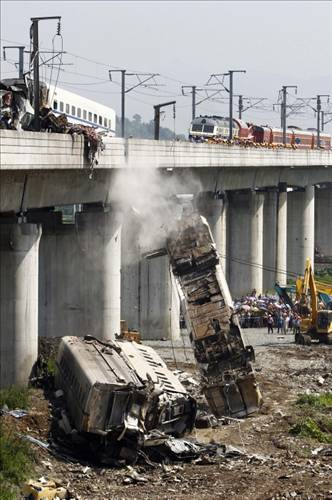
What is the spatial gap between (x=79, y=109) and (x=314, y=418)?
2867 cm

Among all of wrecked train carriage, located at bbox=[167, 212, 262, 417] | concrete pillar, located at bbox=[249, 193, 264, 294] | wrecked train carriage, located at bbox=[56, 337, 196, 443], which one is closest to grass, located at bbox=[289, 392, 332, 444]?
wrecked train carriage, located at bbox=[167, 212, 262, 417]

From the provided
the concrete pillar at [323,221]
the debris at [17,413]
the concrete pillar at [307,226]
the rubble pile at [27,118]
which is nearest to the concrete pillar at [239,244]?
the concrete pillar at [307,226]

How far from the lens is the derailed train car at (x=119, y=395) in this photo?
94.9 ft

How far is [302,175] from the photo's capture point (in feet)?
299

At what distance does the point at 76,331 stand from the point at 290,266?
1874 inches

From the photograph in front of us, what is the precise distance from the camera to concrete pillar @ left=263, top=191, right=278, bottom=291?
82431 millimetres

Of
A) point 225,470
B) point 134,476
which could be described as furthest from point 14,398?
point 225,470

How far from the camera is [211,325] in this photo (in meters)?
37.4

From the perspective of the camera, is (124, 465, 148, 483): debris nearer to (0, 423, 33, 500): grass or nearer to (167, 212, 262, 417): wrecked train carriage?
(0, 423, 33, 500): grass

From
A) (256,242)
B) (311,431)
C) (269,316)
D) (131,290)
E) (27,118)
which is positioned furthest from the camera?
(256,242)

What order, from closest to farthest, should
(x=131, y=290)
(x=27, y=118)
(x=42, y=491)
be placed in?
(x=42, y=491) < (x=27, y=118) < (x=131, y=290)

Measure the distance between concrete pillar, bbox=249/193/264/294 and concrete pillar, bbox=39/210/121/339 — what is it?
2973 centimetres

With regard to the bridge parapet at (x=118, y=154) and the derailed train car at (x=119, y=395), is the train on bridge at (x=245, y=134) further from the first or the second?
the derailed train car at (x=119, y=395)

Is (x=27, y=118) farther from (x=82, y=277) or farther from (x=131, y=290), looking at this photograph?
(x=131, y=290)
